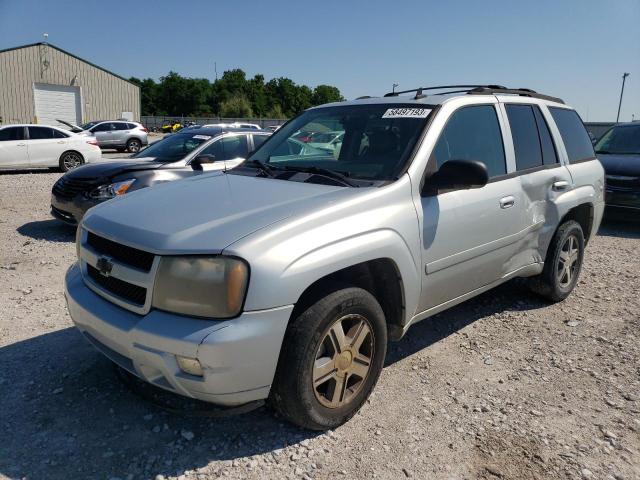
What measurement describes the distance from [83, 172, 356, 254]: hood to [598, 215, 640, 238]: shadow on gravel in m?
7.09

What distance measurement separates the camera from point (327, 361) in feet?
8.67

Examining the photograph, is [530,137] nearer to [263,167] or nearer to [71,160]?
[263,167]

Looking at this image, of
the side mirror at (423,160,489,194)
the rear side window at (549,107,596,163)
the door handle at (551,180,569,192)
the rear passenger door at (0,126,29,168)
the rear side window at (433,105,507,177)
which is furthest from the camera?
the rear passenger door at (0,126,29,168)

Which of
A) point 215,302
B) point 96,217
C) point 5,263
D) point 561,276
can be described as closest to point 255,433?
point 215,302

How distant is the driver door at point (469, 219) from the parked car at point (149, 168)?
134 inches

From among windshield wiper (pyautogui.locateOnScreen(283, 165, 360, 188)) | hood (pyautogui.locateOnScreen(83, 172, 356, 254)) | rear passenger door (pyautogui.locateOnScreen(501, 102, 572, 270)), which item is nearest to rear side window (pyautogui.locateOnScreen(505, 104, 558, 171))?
rear passenger door (pyautogui.locateOnScreen(501, 102, 572, 270))

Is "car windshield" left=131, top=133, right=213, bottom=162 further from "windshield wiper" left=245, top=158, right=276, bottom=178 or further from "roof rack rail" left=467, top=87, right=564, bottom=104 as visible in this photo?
"roof rack rail" left=467, top=87, right=564, bottom=104

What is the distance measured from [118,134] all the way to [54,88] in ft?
51.8

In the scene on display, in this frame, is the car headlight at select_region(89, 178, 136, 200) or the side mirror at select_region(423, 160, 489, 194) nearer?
the side mirror at select_region(423, 160, 489, 194)

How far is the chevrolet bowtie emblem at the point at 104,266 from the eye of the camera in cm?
261

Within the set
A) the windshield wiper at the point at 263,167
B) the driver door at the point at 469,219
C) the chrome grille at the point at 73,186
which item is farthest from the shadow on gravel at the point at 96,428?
the chrome grille at the point at 73,186

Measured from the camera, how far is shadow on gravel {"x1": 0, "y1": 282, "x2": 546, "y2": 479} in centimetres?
250

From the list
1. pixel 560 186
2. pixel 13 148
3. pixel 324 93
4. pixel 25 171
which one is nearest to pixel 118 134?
pixel 25 171

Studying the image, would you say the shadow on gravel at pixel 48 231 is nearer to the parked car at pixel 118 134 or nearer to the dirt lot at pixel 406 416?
the dirt lot at pixel 406 416
